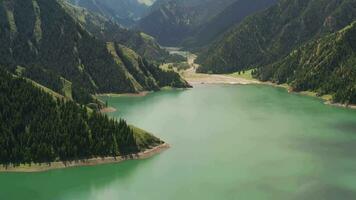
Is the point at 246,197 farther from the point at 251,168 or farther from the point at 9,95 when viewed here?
the point at 9,95

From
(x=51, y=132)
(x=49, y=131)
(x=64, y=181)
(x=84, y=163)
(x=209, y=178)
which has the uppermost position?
(x=49, y=131)

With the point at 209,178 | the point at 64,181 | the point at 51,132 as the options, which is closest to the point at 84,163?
the point at 64,181

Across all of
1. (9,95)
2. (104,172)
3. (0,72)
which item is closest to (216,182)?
(104,172)

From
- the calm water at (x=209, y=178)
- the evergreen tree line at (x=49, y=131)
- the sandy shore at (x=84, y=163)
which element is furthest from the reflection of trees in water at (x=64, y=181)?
the evergreen tree line at (x=49, y=131)

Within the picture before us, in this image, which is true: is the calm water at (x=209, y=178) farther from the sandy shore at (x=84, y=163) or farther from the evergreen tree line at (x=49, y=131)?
the evergreen tree line at (x=49, y=131)

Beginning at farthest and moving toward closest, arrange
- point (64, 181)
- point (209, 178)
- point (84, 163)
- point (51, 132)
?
point (51, 132) < point (84, 163) < point (209, 178) < point (64, 181)

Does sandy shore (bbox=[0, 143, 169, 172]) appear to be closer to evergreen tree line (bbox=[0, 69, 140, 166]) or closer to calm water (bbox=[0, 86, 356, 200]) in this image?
evergreen tree line (bbox=[0, 69, 140, 166])

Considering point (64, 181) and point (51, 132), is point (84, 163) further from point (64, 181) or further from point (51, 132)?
point (51, 132)
